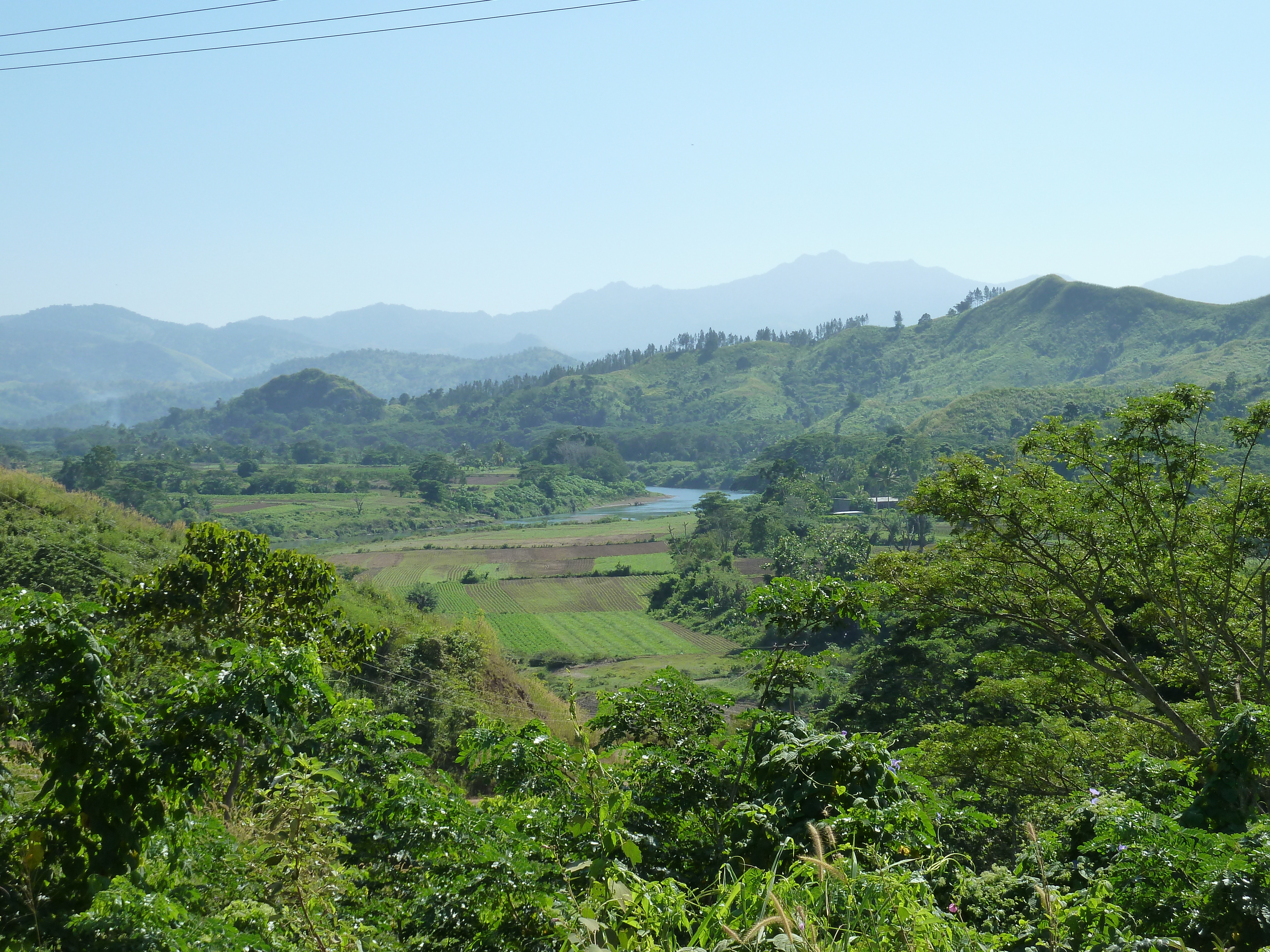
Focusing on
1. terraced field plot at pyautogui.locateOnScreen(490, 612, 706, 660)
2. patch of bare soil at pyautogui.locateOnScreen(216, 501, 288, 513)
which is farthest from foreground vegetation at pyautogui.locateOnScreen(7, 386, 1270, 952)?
patch of bare soil at pyautogui.locateOnScreen(216, 501, 288, 513)

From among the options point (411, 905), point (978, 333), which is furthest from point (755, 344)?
point (411, 905)

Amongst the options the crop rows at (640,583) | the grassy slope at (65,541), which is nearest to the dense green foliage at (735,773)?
the grassy slope at (65,541)

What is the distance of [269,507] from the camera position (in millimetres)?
83250

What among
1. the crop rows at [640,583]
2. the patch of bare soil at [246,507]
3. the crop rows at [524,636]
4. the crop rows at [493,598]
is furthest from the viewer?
the patch of bare soil at [246,507]

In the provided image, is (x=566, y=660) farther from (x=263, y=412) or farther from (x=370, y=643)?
(x=263, y=412)

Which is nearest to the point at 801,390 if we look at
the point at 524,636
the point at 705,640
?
the point at 705,640

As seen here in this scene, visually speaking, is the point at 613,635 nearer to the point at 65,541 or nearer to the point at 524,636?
the point at 524,636

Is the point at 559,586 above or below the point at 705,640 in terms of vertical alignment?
above

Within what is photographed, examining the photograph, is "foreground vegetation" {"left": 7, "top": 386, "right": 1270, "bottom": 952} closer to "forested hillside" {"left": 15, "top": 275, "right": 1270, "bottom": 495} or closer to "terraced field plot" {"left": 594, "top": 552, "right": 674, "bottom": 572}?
"terraced field plot" {"left": 594, "top": 552, "right": 674, "bottom": 572}

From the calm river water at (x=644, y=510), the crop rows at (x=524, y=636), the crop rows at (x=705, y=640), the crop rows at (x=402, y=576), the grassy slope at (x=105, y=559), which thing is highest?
the grassy slope at (x=105, y=559)

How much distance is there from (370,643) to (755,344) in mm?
177660

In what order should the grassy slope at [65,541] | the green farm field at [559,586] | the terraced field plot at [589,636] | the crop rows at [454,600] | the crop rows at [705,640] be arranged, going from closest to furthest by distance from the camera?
1. the grassy slope at [65,541]
2. the terraced field plot at [589,636]
3. the green farm field at [559,586]
4. the crop rows at [705,640]
5. the crop rows at [454,600]

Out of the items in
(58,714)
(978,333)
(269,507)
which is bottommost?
(269,507)

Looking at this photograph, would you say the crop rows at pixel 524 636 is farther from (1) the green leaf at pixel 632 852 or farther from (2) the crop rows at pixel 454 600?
(1) the green leaf at pixel 632 852
